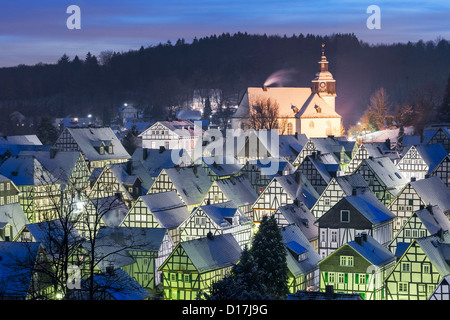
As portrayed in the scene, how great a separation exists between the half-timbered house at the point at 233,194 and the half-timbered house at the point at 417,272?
17578 millimetres

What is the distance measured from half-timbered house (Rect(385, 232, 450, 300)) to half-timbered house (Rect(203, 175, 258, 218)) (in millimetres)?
17578

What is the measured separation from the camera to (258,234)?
38500 mm

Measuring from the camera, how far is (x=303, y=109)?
357 feet

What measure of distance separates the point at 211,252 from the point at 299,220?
876cm

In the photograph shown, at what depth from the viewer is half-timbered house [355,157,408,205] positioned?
189 feet

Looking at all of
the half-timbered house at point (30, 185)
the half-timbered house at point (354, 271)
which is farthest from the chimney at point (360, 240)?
the half-timbered house at point (30, 185)

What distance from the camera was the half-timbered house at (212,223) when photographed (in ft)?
156

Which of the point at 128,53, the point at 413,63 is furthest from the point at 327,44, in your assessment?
the point at 128,53

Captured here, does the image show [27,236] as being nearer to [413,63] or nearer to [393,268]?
[393,268]

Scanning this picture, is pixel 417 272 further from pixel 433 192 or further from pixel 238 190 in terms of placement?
pixel 238 190

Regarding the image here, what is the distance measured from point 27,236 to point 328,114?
66.3 metres

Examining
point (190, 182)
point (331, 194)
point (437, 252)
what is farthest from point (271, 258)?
point (190, 182)

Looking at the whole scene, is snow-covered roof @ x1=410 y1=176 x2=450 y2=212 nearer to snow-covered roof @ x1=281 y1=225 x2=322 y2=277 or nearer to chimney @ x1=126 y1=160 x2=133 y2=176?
snow-covered roof @ x1=281 y1=225 x2=322 y2=277

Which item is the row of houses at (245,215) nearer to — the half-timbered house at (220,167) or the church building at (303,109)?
the half-timbered house at (220,167)
